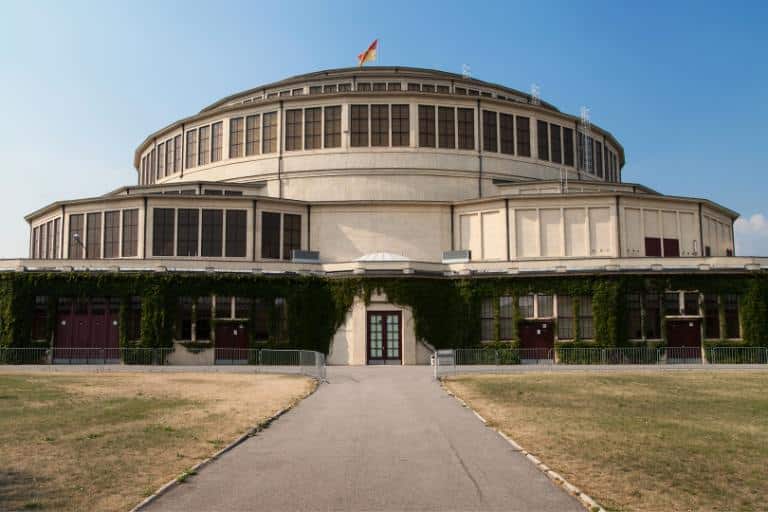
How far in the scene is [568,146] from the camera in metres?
71.9

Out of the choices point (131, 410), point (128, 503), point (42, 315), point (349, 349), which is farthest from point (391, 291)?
point (128, 503)

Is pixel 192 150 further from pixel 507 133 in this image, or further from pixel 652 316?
pixel 652 316

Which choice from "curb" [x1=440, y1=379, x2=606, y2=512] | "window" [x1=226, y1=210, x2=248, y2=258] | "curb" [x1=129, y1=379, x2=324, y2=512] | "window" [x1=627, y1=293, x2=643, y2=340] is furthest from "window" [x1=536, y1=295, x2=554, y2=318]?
"curb" [x1=440, y1=379, x2=606, y2=512]

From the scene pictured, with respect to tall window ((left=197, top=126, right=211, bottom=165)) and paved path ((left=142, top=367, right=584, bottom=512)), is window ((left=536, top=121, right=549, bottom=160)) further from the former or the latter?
paved path ((left=142, top=367, right=584, bottom=512))

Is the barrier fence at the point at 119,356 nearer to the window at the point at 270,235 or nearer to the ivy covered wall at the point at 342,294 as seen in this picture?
the ivy covered wall at the point at 342,294

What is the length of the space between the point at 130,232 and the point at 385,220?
66.5 feet

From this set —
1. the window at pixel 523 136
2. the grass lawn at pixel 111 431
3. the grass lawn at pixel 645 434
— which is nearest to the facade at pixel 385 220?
the window at pixel 523 136

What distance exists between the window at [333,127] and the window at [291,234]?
8632 millimetres

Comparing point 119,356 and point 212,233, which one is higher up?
point 212,233

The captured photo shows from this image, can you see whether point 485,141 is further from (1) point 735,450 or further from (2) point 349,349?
(1) point 735,450

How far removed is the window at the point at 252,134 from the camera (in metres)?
67.7

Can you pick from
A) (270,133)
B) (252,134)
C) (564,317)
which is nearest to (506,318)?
(564,317)

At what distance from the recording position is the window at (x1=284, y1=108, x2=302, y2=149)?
218 feet

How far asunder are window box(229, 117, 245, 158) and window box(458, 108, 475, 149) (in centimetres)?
1982
